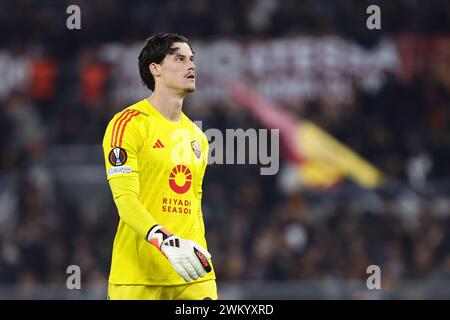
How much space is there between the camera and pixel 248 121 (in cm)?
1759

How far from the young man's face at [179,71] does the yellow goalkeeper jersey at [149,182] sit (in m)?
0.22

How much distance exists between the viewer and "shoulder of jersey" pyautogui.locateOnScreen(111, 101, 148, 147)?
19.9 ft

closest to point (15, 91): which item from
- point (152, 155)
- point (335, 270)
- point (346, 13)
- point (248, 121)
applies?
point (248, 121)

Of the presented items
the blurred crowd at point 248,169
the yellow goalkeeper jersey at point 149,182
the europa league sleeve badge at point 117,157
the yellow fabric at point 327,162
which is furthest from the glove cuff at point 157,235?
the yellow fabric at point 327,162

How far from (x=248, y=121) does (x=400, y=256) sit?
4223 millimetres

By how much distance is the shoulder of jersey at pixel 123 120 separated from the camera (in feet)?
19.9

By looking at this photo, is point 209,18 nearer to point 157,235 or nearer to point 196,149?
point 196,149

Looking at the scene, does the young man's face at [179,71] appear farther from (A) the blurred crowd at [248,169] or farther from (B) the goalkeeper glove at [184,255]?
(A) the blurred crowd at [248,169]

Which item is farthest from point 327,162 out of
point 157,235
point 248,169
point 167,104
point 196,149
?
point 157,235

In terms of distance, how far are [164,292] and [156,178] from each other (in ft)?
2.36

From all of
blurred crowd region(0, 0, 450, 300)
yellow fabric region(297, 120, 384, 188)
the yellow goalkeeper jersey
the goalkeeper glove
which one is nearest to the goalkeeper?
the yellow goalkeeper jersey

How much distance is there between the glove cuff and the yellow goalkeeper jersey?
0.24 metres
